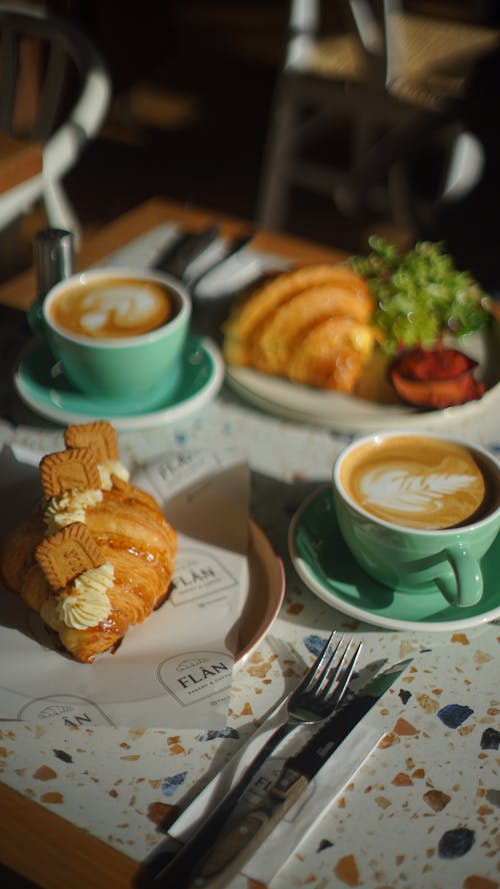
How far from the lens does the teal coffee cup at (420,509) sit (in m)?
0.81

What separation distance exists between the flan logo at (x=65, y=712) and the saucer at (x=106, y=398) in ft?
1.37

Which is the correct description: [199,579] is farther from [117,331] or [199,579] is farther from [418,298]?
[418,298]

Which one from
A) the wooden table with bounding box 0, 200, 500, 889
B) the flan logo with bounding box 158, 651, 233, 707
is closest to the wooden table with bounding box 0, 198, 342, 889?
the wooden table with bounding box 0, 200, 500, 889

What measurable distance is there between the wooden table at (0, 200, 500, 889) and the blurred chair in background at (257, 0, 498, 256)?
1983 millimetres

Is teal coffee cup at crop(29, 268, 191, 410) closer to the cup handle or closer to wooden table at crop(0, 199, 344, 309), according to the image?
wooden table at crop(0, 199, 344, 309)

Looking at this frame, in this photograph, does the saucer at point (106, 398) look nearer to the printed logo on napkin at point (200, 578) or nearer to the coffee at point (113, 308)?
the coffee at point (113, 308)

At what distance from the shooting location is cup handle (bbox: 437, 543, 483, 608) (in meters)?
0.79

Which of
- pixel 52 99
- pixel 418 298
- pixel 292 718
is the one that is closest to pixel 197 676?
pixel 292 718

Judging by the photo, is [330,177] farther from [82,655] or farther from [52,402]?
[82,655]

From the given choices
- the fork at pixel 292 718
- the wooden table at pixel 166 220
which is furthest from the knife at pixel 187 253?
the fork at pixel 292 718

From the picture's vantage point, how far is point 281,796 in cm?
69

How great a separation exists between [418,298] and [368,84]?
76.9 inches

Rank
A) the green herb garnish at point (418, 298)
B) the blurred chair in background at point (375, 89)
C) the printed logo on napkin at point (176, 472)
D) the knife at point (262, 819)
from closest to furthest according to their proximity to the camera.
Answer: the knife at point (262, 819) → the printed logo on napkin at point (176, 472) → the green herb garnish at point (418, 298) → the blurred chair in background at point (375, 89)

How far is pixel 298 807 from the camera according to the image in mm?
686
